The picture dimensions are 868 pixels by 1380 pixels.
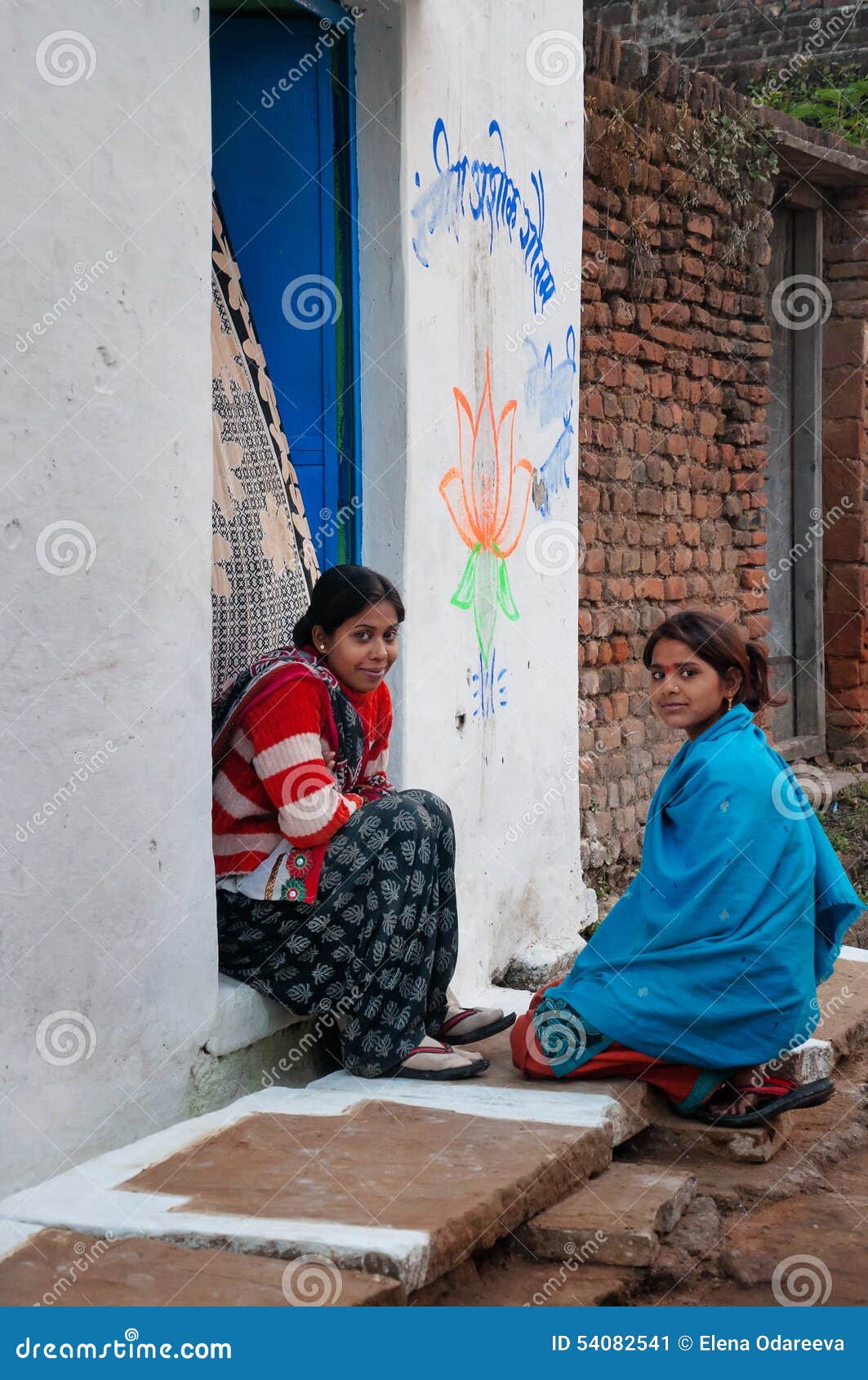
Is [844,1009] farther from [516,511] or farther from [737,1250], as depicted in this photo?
A: [516,511]

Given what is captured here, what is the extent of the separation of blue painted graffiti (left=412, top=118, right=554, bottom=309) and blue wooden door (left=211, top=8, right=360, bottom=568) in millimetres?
247

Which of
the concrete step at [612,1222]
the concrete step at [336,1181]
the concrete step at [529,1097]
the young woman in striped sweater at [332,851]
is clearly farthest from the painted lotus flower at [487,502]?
the concrete step at [612,1222]

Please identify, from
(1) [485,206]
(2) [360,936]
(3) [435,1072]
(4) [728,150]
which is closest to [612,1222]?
(3) [435,1072]

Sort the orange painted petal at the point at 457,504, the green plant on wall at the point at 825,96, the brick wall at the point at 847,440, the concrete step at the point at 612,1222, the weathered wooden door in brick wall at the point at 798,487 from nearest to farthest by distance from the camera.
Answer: the concrete step at the point at 612,1222
the orange painted petal at the point at 457,504
the weathered wooden door in brick wall at the point at 798,487
the brick wall at the point at 847,440
the green plant on wall at the point at 825,96

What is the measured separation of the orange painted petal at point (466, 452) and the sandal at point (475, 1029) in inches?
54.6

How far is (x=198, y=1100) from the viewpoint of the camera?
3.15 meters

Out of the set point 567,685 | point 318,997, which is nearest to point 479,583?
point 567,685

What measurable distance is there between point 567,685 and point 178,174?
100 inches

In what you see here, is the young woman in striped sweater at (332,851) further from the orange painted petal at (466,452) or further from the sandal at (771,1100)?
the orange painted petal at (466,452)

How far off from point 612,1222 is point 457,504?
2157 mm

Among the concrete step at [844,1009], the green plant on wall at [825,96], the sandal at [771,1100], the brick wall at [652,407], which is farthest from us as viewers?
the green plant on wall at [825,96]

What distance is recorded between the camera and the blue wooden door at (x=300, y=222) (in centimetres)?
390

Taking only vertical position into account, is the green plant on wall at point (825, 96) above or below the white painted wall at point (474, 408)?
above

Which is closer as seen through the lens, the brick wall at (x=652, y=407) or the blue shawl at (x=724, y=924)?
the blue shawl at (x=724, y=924)
